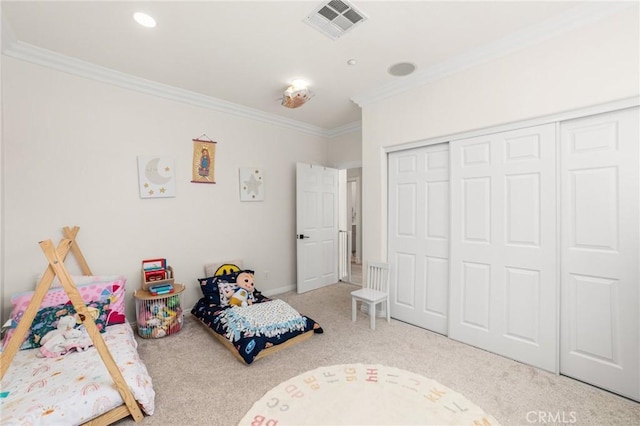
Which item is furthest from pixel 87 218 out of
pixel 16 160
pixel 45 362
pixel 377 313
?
pixel 377 313

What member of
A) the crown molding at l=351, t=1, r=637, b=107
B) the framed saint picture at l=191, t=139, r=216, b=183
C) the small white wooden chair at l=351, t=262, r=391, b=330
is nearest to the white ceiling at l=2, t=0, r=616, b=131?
the crown molding at l=351, t=1, r=637, b=107

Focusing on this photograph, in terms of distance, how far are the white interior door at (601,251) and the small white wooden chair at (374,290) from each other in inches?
60.4

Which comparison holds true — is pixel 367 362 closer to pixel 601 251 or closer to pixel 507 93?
pixel 601 251

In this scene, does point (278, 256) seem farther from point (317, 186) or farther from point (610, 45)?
point (610, 45)

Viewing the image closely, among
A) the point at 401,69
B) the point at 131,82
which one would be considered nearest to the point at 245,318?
the point at 131,82

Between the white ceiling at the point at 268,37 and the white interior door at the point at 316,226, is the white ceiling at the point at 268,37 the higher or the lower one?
the higher one

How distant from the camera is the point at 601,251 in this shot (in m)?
2.03

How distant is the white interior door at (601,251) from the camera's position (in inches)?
75.4

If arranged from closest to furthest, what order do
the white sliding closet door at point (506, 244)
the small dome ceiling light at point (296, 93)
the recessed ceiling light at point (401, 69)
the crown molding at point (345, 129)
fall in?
the white sliding closet door at point (506, 244), the recessed ceiling light at point (401, 69), the small dome ceiling light at point (296, 93), the crown molding at point (345, 129)

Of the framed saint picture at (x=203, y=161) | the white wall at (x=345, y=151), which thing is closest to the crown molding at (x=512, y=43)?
the white wall at (x=345, y=151)

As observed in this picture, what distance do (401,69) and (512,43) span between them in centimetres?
93

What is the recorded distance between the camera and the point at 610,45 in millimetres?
1941

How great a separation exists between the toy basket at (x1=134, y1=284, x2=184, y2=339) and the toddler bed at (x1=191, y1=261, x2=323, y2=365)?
0.31m

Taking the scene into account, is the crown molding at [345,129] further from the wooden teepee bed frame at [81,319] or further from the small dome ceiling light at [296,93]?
the wooden teepee bed frame at [81,319]
